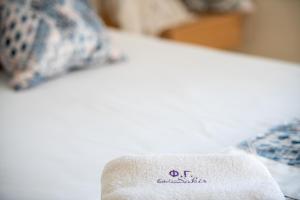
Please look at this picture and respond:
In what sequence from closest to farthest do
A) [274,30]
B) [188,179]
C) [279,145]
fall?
[188,179]
[279,145]
[274,30]

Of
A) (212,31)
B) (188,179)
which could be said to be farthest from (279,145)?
(212,31)

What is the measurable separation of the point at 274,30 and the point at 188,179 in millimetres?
2261

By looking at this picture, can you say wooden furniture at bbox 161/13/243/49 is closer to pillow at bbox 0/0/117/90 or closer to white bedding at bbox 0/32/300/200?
white bedding at bbox 0/32/300/200

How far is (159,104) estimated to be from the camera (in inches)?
46.4

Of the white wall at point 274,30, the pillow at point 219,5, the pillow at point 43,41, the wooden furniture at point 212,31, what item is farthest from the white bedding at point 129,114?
the white wall at point 274,30

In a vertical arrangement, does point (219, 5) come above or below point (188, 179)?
above

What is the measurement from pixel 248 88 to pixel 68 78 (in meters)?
0.64

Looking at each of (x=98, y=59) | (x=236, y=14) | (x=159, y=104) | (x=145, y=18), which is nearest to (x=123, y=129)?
(x=159, y=104)

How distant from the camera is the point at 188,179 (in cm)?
64

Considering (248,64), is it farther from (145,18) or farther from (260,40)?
(260,40)

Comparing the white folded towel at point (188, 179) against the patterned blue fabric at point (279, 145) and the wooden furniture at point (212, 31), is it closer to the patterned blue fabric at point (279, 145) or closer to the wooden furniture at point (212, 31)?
the patterned blue fabric at point (279, 145)

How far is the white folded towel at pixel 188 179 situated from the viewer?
1.98 ft

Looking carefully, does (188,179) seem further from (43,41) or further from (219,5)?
(219,5)

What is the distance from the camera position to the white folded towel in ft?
1.98
